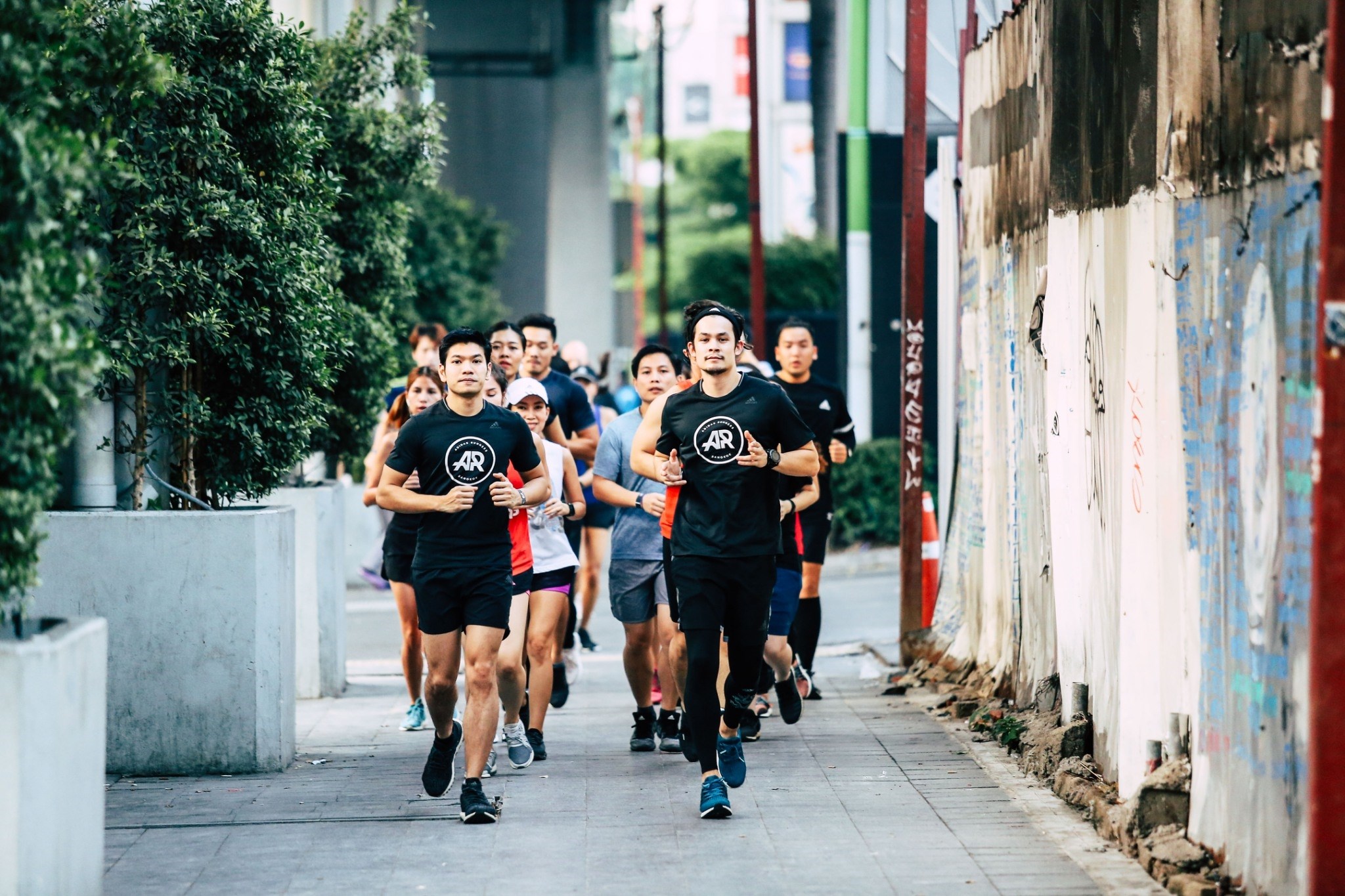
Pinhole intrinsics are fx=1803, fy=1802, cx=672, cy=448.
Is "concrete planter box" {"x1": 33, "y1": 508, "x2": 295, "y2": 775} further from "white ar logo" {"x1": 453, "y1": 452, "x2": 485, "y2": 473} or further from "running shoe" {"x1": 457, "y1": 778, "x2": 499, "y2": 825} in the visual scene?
"running shoe" {"x1": 457, "y1": 778, "x2": 499, "y2": 825}

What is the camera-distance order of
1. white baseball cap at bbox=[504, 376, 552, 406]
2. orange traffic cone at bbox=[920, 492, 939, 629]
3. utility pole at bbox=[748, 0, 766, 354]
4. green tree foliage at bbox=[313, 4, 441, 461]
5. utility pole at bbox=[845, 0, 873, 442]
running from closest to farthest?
1. white baseball cap at bbox=[504, 376, 552, 406]
2. green tree foliage at bbox=[313, 4, 441, 461]
3. orange traffic cone at bbox=[920, 492, 939, 629]
4. utility pole at bbox=[845, 0, 873, 442]
5. utility pole at bbox=[748, 0, 766, 354]

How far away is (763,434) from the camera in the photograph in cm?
717

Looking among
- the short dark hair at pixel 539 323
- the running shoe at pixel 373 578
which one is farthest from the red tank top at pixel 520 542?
the running shoe at pixel 373 578

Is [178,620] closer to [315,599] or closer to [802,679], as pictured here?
[315,599]

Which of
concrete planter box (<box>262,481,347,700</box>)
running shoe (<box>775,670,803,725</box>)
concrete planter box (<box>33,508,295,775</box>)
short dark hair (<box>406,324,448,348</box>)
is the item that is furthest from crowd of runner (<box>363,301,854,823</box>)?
short dark hair (<box>406,324,448,348</box>)

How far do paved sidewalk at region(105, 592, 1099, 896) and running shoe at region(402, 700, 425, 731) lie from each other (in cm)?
20

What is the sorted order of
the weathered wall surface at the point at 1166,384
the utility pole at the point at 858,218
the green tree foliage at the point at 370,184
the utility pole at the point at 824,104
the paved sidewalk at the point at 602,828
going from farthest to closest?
1. the utility pole at the point at 824,104
2. the utility pole at the point at 858,218
3. the green tree foliage at the point at 370,184
4. the paved sidewalk at the point at 602,828
5. the weathered wall surface at the point at 1166,384

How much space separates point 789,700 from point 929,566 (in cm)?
381

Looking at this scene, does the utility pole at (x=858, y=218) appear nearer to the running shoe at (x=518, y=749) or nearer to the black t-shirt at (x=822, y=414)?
the black t-shirt at (x=822, y=414)

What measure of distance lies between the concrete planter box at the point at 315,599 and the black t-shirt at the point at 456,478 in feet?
12.0

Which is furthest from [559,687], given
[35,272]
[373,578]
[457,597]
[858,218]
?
[858,218]

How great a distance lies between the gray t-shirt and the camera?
8.77m

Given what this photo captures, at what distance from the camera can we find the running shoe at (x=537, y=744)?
8508 mm

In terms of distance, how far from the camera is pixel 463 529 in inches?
282
